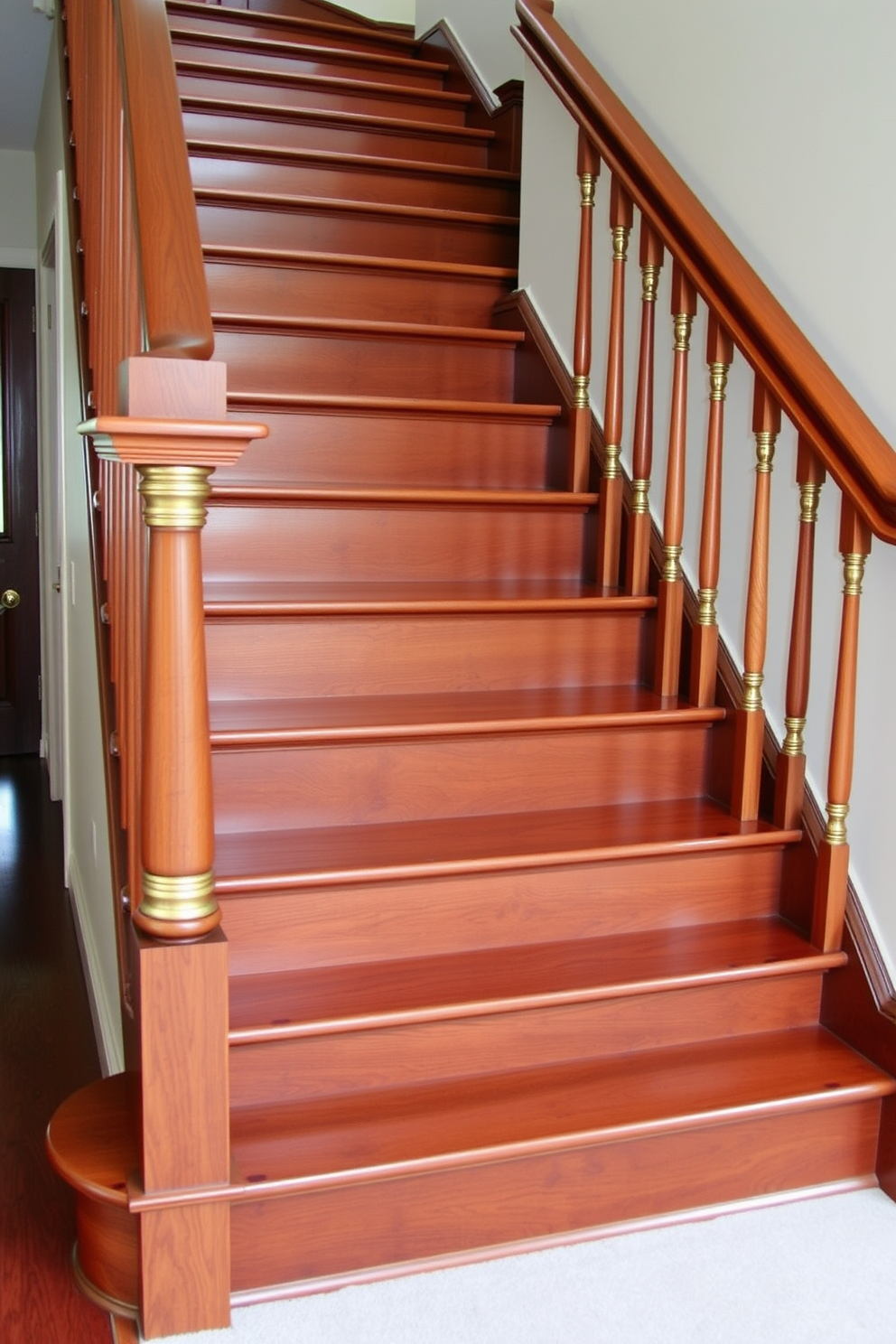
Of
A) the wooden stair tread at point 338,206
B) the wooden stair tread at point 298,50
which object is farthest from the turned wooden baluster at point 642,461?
the wooden stair tread at point 298,50

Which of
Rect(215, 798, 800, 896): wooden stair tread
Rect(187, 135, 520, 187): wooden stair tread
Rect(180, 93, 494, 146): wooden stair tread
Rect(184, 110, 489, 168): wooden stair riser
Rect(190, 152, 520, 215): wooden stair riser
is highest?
Rect(180, 93, 494, 146): wooden stair tread

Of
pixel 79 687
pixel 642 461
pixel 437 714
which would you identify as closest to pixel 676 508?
pixel 642 461

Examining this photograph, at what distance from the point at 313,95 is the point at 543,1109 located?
340cm

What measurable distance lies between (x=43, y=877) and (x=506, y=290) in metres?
2.37

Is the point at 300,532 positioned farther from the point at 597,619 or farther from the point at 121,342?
the point at 121,342

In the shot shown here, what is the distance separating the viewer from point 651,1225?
1891 millimetres

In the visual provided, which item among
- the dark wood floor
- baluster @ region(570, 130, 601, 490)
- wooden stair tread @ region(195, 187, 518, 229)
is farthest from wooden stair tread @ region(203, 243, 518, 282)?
the dark wood floor

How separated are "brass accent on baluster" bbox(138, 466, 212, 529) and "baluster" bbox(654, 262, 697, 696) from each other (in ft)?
4.32

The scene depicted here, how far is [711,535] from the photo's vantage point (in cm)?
245

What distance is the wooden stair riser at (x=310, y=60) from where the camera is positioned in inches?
159

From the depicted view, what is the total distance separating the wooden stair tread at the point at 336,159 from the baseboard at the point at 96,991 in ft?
7.04

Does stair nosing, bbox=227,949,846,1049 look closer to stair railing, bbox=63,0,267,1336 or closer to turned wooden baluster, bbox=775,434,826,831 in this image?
stair railing, bbox=63,0,267,1336

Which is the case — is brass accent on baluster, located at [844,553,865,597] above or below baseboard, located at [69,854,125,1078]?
above

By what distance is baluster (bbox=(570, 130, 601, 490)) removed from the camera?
113 inches
